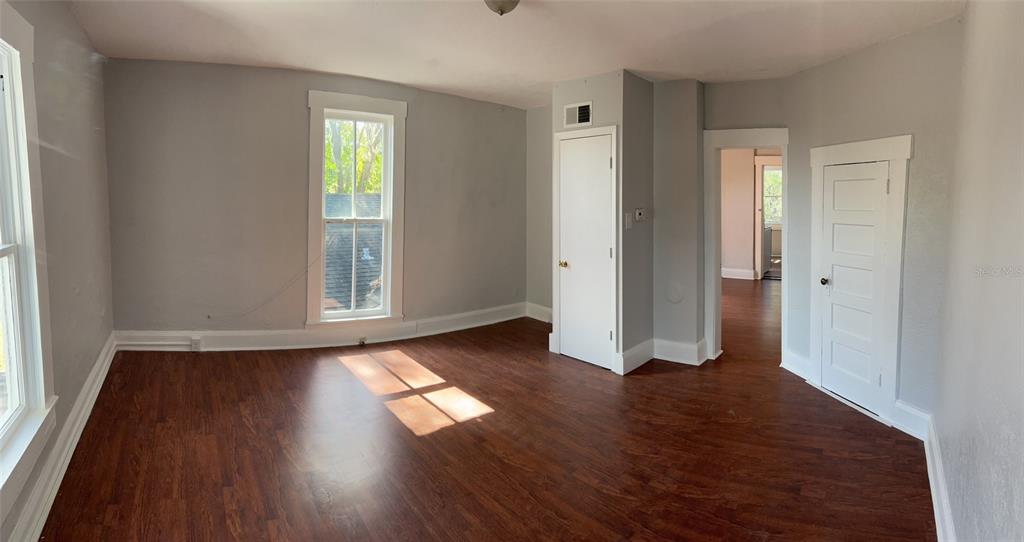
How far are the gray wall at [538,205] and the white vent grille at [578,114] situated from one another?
4.29 feet

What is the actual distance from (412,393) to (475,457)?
3.80 ft

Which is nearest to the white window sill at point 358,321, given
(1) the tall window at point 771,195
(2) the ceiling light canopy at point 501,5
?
(2) the ceiling light canopy at point 501,5

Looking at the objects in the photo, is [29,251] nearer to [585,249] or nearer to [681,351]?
[585,249]

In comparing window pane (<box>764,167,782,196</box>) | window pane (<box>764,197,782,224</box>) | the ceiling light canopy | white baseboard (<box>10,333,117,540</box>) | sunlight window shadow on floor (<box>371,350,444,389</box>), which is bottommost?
sunlight window shadow on floor (<box>371,350,444,389</box>)

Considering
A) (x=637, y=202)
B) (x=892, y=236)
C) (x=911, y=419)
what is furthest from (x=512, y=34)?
(x=911, y=419)

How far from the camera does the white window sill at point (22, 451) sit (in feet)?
6.20

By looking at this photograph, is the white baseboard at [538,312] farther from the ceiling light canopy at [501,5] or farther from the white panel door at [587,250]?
the ceiling light canopy at [501,5]

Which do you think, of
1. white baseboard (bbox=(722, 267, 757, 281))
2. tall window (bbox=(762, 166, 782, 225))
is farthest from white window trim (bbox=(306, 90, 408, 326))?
tall window (bbox=(762, 166, 782, 225))

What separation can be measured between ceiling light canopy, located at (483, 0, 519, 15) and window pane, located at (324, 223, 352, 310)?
113 inches

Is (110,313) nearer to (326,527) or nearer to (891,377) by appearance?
(326,527)

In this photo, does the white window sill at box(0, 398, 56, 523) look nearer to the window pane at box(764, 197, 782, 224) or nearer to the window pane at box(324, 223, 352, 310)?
the window pane at box(324, 223, 352, 310)

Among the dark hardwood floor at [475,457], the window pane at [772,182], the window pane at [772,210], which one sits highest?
the window pane at [772,182]

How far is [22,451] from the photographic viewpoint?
2.03 m

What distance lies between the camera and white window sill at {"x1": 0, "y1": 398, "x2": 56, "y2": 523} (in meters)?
1.89
